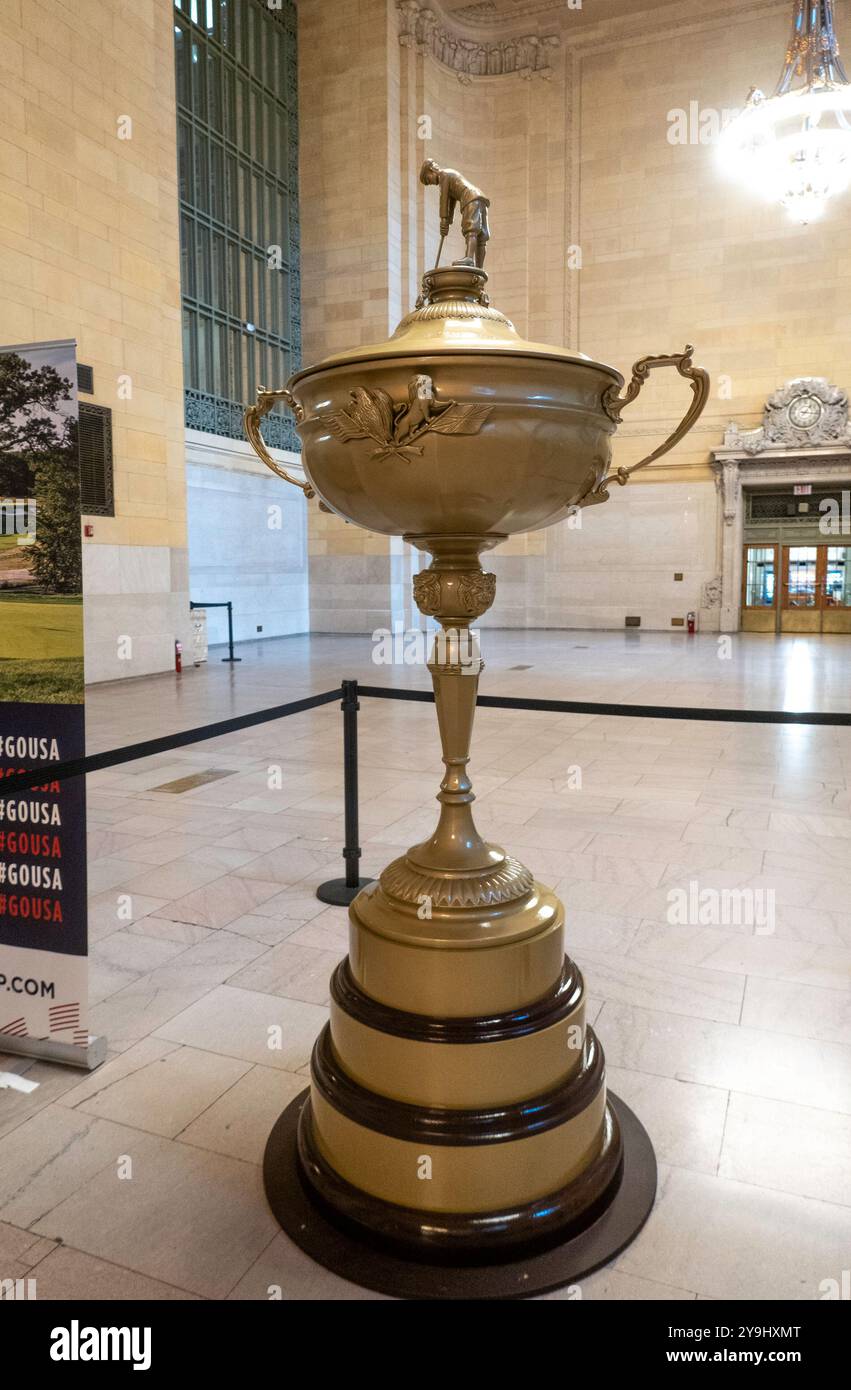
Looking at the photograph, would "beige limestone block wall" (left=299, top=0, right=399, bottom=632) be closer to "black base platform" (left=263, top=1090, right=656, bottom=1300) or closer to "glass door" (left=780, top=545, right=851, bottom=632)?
"glass door" (left=780, top=545, right=851, bottom=632)

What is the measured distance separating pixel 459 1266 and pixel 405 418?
1702 mm

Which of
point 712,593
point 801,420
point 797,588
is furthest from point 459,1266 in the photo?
point 797,588

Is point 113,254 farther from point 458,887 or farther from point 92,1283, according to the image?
point 92,1283

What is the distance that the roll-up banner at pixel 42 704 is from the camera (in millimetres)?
2412

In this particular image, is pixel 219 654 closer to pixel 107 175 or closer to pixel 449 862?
pixel 107 175

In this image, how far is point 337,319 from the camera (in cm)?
1744

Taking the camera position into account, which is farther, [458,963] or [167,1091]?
[167,1091]

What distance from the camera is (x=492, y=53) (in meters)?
19.3

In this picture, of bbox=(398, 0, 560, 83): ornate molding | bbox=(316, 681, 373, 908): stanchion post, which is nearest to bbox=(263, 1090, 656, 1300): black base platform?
bbox=(316, 681, 373, 908): stanchion post

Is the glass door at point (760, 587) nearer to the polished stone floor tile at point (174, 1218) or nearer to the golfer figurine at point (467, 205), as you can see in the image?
the golfer figurine at point (467, 205)

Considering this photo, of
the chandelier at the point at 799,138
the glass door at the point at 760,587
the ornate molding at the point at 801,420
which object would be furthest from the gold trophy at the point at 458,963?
the glass door at the point at 760,587

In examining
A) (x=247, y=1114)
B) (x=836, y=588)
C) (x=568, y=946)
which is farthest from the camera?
(x=836, y=588)

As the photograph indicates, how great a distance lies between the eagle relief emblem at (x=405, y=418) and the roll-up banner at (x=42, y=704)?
1082mm

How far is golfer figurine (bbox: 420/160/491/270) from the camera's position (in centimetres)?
199
